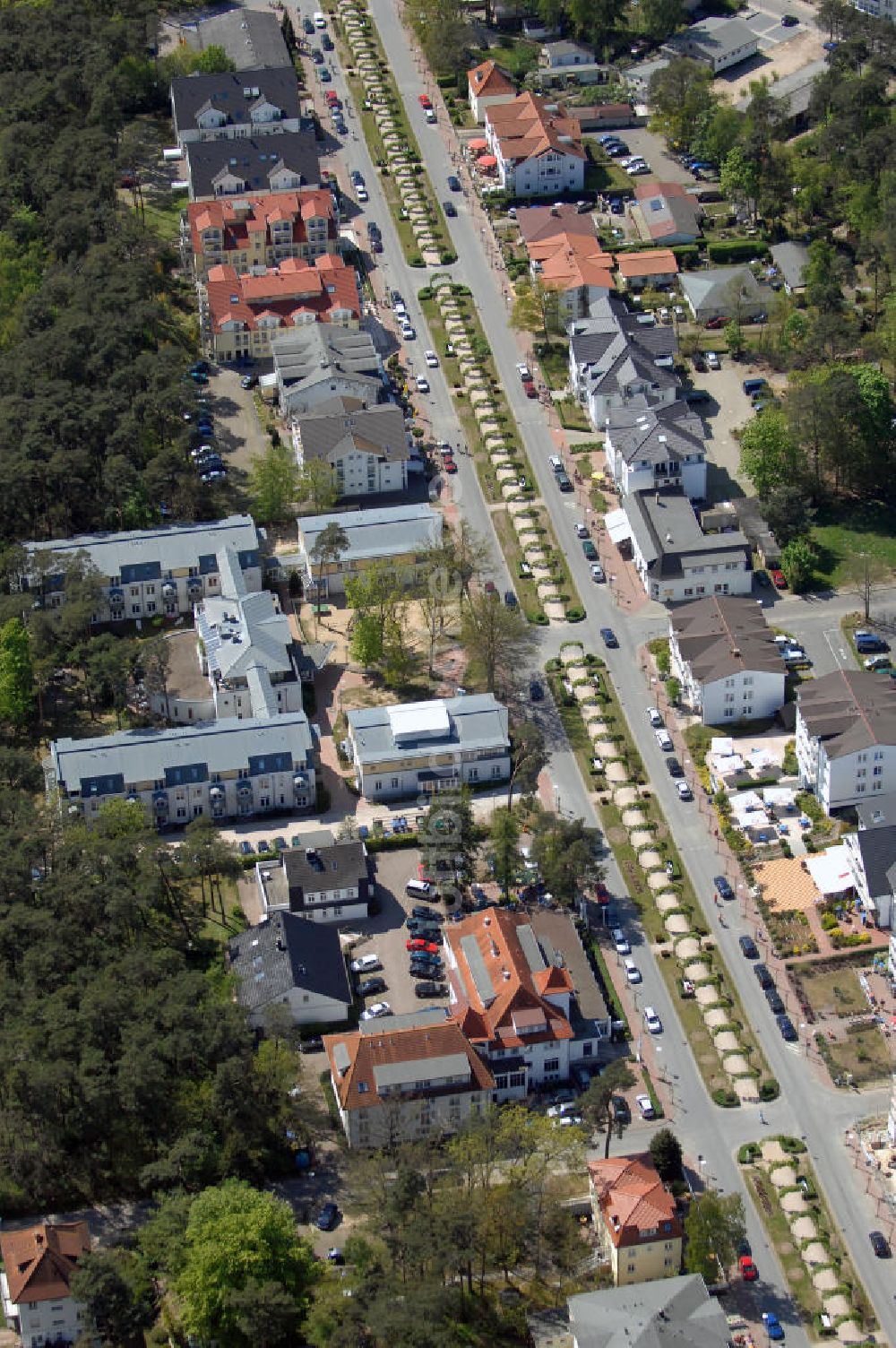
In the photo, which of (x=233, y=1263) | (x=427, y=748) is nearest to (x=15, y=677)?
(x=427, y=748)

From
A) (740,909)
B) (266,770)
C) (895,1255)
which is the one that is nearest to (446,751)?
(266,770)

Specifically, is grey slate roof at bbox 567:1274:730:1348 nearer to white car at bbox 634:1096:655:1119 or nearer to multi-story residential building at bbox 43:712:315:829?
white car at bbox 634:1096:655:1119

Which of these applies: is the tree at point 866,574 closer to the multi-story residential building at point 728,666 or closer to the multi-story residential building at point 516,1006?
the multi-story residential building at point 728,666

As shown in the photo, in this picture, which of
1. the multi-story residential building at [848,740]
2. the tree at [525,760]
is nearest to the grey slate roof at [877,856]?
the multi-story residential building at [848,740]

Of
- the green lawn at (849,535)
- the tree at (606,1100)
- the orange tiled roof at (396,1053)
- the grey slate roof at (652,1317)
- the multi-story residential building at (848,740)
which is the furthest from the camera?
the green lawn at (849,535)

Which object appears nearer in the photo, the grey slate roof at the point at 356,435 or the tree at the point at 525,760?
the tree at the point at 525,760

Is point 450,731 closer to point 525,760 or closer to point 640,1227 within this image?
point 525,760

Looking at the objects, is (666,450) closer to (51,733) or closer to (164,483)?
(164,483)
